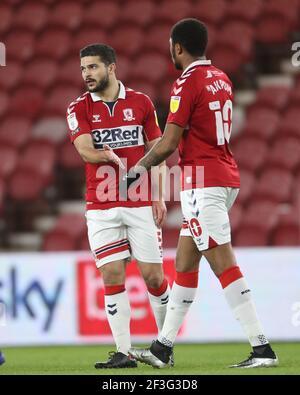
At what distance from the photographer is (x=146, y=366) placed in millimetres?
6184

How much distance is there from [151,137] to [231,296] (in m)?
1.15

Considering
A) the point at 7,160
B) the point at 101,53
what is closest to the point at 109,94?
the point at 101,53

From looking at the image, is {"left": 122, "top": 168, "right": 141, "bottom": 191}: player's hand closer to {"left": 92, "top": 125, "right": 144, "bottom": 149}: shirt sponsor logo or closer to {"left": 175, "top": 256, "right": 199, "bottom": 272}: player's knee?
{"left": 92, "top": 125, "right": 144, "bottom": 149}: shirt sponsor logo

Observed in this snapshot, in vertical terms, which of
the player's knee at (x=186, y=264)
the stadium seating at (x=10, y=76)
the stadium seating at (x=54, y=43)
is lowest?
the player's knee at (x=186, y=264)

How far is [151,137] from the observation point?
6.30 metres

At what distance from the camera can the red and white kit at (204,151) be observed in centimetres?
569

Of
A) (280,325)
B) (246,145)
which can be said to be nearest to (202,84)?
(280,325)

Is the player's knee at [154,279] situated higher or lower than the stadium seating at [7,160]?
lower

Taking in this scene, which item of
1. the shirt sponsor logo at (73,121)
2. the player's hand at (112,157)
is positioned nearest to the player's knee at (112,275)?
the player's hand at (112,157)

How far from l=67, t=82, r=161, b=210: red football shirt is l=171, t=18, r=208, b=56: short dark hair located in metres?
0.62

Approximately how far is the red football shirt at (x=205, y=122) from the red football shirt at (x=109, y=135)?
18.6 inches

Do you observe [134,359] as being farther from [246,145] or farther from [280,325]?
[246,145]

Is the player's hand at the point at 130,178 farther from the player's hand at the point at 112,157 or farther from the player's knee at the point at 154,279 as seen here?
the player's knee at the point at 154,279

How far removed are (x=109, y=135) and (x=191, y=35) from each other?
31.6 inches
